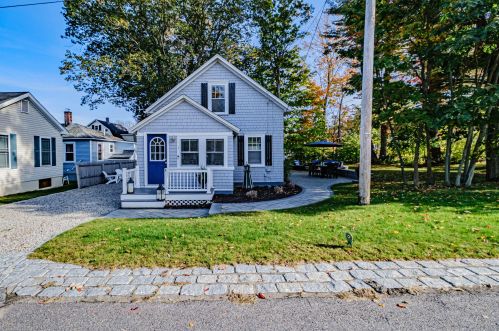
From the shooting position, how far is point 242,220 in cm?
705

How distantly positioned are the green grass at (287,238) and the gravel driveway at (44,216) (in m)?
0.64

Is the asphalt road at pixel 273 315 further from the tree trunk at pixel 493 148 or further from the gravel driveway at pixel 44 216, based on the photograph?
the tree trunk at pixel 493 148

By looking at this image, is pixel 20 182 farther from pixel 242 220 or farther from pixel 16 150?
pixel 242 220

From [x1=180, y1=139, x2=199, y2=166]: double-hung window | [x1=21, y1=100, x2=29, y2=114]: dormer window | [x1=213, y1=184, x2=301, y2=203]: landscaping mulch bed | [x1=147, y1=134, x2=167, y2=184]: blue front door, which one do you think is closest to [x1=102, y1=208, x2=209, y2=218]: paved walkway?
[x1=213, y1=184, x2=301, y2=203]: landscaping mulch bed

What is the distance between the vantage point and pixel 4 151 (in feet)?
43.5

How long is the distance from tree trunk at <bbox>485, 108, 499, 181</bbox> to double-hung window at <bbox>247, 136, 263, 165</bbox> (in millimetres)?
9972

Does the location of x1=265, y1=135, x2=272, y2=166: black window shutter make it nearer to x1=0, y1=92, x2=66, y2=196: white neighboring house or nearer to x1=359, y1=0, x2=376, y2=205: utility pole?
x1=359, y1=0, x2=376, y2=205: utility pole

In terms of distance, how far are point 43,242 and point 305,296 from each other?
5.67 metres

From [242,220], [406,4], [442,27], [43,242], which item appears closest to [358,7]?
[406,4]

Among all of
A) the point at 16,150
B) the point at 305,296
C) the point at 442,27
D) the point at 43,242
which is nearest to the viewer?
the point at 305,296

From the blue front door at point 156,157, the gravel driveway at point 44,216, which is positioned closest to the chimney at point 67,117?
the gravel driveway at point 44,216

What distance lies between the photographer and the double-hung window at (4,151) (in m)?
13.1

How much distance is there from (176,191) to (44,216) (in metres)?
4.21

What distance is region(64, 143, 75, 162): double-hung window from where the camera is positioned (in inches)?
928
